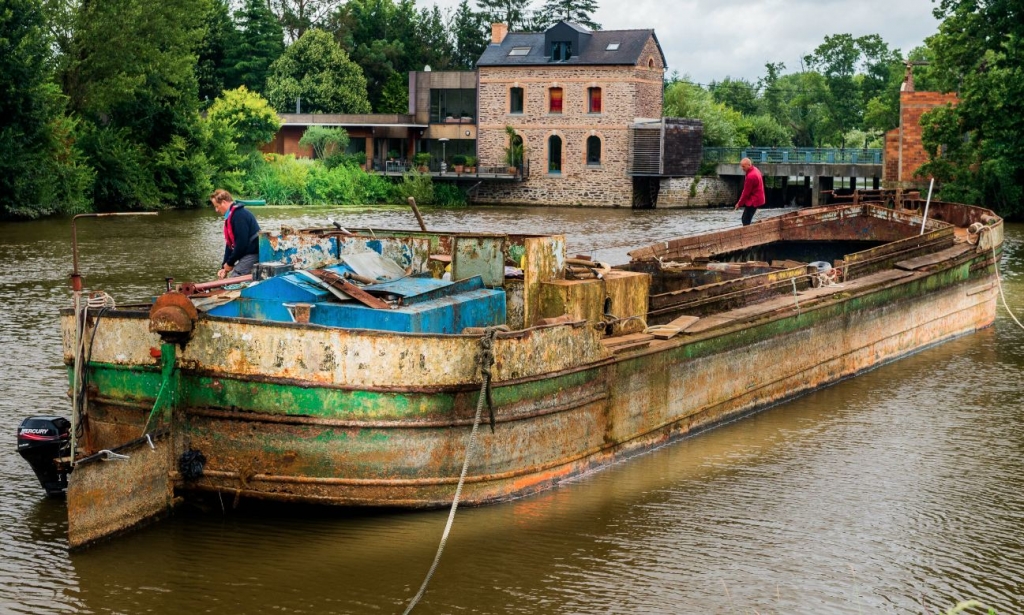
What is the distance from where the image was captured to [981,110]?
39.4 metres

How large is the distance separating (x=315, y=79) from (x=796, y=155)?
25818mm

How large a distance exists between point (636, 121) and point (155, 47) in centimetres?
2150

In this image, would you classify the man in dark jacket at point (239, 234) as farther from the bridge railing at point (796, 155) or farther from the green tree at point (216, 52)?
the green tree at point (216, 52)

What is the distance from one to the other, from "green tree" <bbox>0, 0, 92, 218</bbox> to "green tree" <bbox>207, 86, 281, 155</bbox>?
10.7 m

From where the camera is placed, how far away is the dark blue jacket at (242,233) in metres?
11.6

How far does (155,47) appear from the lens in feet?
154

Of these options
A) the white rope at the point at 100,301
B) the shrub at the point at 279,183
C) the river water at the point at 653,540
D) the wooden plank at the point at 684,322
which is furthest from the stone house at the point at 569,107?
the white rope at the point at 100,301

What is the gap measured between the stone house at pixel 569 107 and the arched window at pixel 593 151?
45 millimetres

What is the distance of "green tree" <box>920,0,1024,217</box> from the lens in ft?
129

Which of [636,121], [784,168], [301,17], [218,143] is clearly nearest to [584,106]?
[636,121]

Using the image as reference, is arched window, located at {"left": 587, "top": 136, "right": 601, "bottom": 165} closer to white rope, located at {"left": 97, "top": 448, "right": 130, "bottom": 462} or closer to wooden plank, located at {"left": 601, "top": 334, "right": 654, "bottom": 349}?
wooden plank, located at {"left": 601, "top": 334, "right": 654, "bottom": 349}

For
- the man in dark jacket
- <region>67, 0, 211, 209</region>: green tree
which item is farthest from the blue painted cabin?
<region>67, 0, 211, 209</region>: green tree

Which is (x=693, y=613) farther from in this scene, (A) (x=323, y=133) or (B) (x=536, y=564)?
(A) (x=323, y=133)

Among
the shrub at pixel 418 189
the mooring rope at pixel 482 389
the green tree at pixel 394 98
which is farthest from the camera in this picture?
the green tree at pixel 394 98
